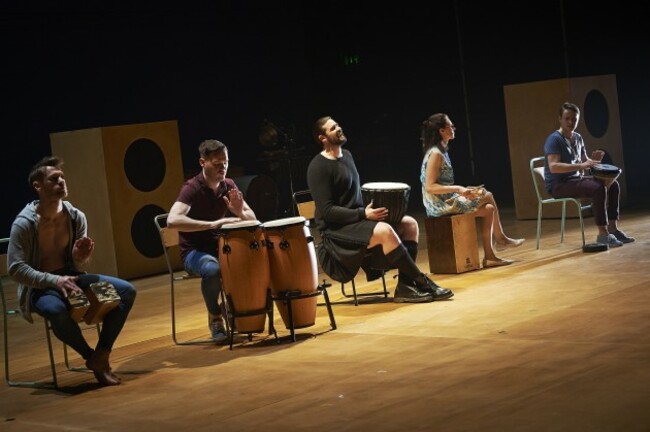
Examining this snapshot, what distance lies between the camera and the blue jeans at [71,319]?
506cm

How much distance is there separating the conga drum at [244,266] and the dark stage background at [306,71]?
626 cm

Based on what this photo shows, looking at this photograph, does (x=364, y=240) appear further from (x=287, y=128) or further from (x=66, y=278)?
(x=287, y=128)

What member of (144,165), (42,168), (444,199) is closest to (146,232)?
(144,165)

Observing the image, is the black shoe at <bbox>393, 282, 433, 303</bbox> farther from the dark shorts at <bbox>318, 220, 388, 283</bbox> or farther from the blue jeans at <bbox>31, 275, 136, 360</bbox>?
the blue jeans at <bbox>31, 275, 136, 360</bbox>

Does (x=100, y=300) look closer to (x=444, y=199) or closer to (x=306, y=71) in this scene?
(x=444, y=199)

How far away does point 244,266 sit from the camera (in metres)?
5.64

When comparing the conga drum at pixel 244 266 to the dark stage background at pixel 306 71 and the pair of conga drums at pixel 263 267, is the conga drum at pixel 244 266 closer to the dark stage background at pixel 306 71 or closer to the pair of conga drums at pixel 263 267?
the pair of conga drums at pixel 263 267

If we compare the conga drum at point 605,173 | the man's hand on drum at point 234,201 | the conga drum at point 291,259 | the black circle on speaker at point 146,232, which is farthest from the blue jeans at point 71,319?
the black circle on speaker at point 146,232

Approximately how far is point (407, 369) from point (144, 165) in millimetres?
5728

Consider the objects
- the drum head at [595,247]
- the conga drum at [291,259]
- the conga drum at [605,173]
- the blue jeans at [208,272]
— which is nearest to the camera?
the conga drum at [291,259]

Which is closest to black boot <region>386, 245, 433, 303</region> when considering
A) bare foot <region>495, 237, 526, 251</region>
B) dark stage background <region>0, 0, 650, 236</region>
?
bare foot <region>495, 237, 526, 251</region>

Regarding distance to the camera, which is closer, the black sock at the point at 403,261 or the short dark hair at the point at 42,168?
the short dark hair at the point at 42,168

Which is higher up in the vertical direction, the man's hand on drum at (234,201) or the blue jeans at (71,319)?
the man's hand on drum at (234,201)

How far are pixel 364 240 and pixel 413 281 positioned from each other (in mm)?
450
